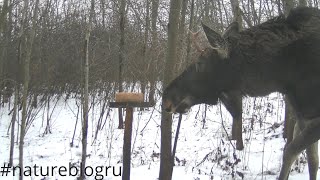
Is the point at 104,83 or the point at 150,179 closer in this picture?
the point at 150,179

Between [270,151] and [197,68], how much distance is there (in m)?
3.96

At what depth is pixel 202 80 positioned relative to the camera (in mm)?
3986

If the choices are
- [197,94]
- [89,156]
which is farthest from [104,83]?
[197,94]

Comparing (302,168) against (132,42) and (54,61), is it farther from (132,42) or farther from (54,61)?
(54,61)

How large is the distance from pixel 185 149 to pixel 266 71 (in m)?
4.99

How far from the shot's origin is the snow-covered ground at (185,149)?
21.4 ft

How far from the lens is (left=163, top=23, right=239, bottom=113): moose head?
3.95m

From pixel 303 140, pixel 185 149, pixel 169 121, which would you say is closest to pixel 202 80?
pixel 303 140

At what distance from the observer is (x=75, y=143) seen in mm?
10695

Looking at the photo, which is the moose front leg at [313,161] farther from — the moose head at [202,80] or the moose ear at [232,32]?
the moose ear at [232,32]

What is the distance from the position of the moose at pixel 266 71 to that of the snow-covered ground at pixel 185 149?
1.78m

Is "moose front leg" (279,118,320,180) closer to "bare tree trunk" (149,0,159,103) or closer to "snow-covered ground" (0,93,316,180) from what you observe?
"snow-covered ground" (0,93,316,180)

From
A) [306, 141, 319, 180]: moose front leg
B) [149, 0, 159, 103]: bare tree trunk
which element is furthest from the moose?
[149, 0, 159, 103]: bare tree trunk

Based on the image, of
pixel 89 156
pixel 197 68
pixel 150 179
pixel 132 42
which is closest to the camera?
pixel 197 68
